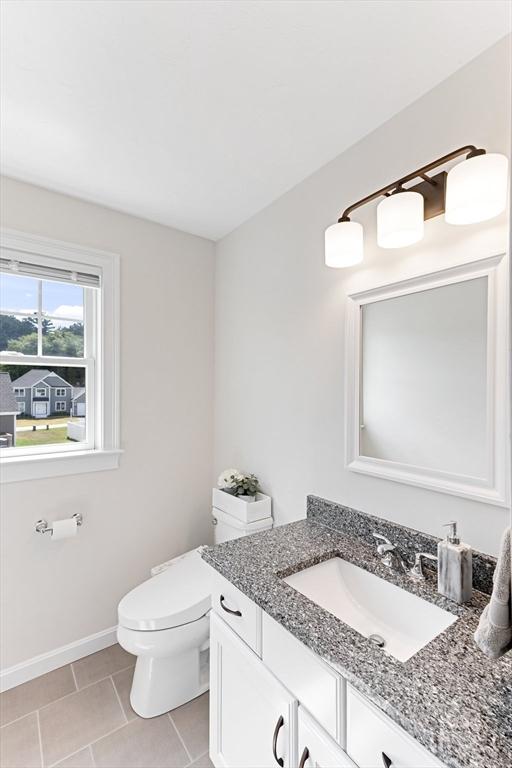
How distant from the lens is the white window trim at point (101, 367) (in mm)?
1821

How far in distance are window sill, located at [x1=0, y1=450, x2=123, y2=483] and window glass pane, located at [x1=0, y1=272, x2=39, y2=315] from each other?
74 centimetres

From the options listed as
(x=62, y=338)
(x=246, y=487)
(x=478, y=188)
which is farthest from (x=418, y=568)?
(x=62, y=338)

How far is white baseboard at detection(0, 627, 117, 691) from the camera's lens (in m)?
1.70

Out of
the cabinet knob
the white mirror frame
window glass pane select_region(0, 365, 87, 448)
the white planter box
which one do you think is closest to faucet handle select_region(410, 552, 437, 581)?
the white mirror frame

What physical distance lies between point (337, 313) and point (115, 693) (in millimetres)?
1996

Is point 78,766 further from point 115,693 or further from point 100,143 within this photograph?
point 100,143

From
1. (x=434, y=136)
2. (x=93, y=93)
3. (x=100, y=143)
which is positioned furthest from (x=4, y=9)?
(x=434, y=136)

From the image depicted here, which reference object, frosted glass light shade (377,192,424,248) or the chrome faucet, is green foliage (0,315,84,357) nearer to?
frosted glass light shade (377,192,424,248)

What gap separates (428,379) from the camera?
1209 mm

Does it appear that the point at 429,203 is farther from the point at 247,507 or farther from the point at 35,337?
the point at 35,337

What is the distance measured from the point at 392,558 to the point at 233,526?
92 centimetres

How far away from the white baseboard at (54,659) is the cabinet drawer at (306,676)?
141 centimetres

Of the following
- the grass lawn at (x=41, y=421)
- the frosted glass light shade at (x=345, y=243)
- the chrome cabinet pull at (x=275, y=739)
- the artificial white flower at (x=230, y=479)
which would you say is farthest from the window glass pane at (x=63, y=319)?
the chrome cabinet pull at (x=275, y=739)

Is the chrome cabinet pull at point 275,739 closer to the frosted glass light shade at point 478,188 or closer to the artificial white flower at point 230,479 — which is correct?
the artificial white flower at point 230,479
